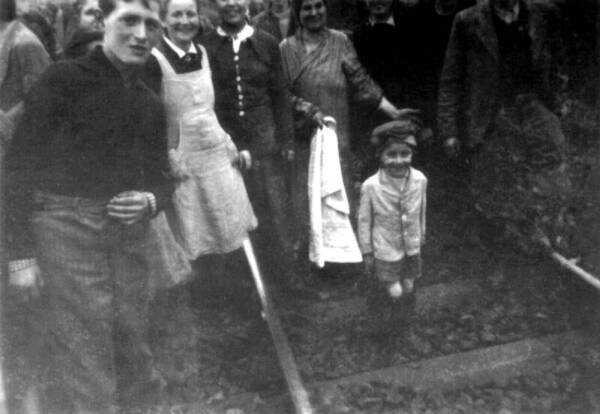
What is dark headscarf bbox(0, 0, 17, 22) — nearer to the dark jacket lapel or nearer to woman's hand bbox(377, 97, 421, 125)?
woman's hand bbox(377, 97, 421, 125)

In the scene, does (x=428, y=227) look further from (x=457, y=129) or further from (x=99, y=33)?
(x=99, y=33)

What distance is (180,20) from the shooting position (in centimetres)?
420

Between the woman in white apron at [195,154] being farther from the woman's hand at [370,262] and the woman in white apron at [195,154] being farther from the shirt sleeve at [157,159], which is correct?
the woman's hand at [370,262]

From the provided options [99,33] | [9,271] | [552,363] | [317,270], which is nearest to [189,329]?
[317,270]

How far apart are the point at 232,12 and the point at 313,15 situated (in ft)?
1.92

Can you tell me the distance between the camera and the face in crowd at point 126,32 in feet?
10.8

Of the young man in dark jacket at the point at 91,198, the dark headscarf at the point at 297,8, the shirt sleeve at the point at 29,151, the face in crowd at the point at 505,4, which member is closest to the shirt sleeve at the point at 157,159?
Answer: the young man in dark jacket at the point at 91,198

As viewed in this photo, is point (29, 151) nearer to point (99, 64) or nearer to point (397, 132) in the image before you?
point (99, 64)

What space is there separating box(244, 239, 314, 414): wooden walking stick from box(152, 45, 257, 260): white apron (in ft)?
0.60

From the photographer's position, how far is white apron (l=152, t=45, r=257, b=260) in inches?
169

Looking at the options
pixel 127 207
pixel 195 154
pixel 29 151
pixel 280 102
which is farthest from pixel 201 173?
pixel 29 151

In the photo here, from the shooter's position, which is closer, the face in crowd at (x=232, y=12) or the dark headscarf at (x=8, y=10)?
the dark headscarf at (x=8, y=10)

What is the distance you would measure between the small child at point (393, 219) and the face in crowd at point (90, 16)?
163cm

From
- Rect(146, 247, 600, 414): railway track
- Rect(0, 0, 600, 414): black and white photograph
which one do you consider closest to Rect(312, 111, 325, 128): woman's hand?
Rect(0, 0, 600, 414): black and white photograph
